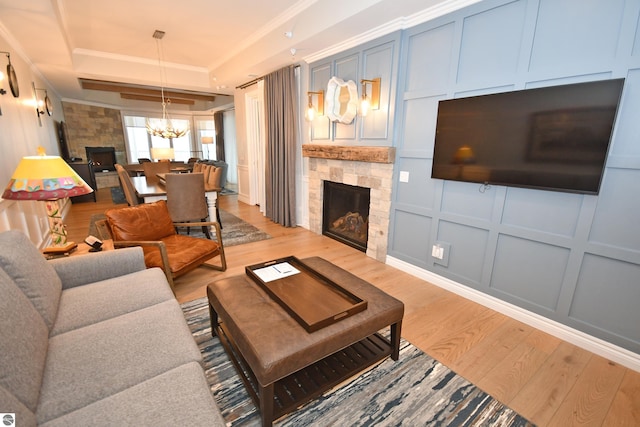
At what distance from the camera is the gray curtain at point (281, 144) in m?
4.46

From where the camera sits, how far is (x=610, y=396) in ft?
5.50

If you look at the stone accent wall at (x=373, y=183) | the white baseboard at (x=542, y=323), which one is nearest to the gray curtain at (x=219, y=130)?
the stone accent wall at (x=373, y=183)

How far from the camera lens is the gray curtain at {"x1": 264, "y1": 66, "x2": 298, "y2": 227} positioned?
4.46 meters

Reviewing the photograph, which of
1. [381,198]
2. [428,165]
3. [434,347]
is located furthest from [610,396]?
[381,198]

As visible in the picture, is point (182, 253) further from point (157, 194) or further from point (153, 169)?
point (153, 169)

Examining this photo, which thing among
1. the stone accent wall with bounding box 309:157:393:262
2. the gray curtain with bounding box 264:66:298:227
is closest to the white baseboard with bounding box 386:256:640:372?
the stone accent wall with bounding box 309:157:393:262

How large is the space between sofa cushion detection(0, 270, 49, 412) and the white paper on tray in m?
1.09

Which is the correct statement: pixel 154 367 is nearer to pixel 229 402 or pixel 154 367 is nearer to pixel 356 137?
pixel 229 402

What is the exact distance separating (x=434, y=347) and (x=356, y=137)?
2468mm

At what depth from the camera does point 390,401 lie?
5.26 ft

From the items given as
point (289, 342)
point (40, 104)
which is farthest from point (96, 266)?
point (40, 104)

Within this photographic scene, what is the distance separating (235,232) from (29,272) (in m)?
3.03

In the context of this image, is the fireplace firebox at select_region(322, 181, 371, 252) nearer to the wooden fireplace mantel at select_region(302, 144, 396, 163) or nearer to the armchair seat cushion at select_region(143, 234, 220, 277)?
the wooden fireplace mantel at select_region(302, 144, 396, 163)

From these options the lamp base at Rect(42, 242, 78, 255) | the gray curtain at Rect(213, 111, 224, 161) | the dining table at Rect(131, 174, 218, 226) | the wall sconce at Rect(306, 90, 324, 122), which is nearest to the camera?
the lamp base at Rect(42, 242, 78, 255)
